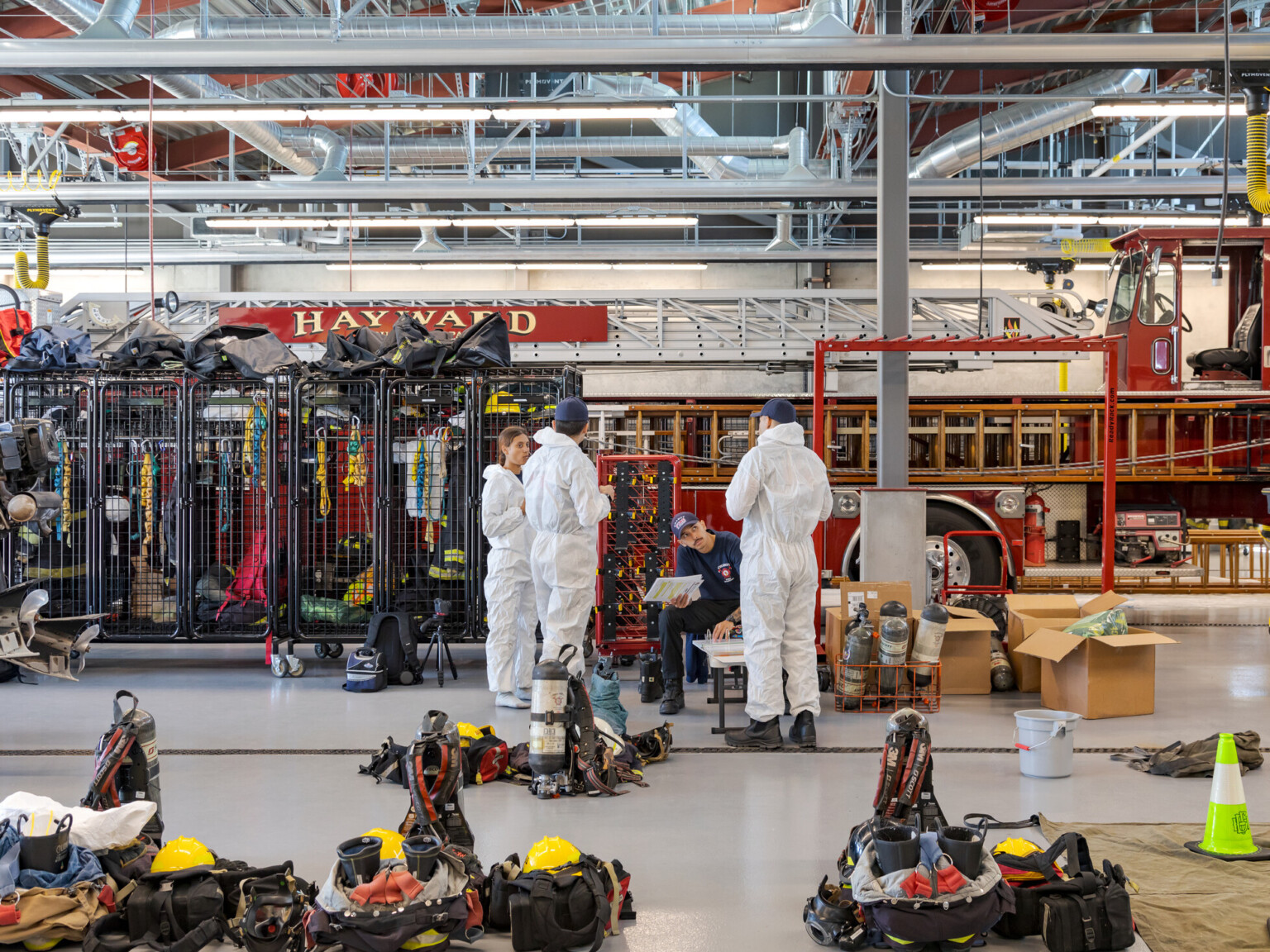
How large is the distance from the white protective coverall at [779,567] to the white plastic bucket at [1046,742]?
1164 millimetres

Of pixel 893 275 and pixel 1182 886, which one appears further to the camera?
pixel 893 275

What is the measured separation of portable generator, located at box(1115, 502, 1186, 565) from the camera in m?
11.1

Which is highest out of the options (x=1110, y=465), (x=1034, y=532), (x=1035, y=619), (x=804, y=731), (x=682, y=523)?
(x=1110, y=465)

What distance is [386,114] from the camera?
8836 mm

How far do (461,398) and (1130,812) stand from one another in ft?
18.3

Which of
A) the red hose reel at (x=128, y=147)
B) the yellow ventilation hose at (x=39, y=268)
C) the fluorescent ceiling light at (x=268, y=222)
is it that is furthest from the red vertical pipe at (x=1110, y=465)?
the red hose reel at (x=128, y=147)

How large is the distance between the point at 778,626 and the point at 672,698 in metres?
1.29

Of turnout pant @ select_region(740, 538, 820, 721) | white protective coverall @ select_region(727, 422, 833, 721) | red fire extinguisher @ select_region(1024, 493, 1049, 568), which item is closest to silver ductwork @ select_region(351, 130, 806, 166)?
red fire extinguisher @ select_region(1024, 493, 1049, 568)

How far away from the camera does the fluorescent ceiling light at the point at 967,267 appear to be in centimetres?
1690

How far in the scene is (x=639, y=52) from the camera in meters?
7.61

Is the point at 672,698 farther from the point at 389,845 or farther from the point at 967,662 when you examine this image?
the point at 389,845

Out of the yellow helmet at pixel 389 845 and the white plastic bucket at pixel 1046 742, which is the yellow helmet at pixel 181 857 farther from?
the white plastic bucket at pixel 1046 742

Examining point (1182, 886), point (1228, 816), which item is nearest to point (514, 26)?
point (1228, 816)

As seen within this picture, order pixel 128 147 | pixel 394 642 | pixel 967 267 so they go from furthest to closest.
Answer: pixel 967 267 → pixel 128 147 → pixel 394 642
